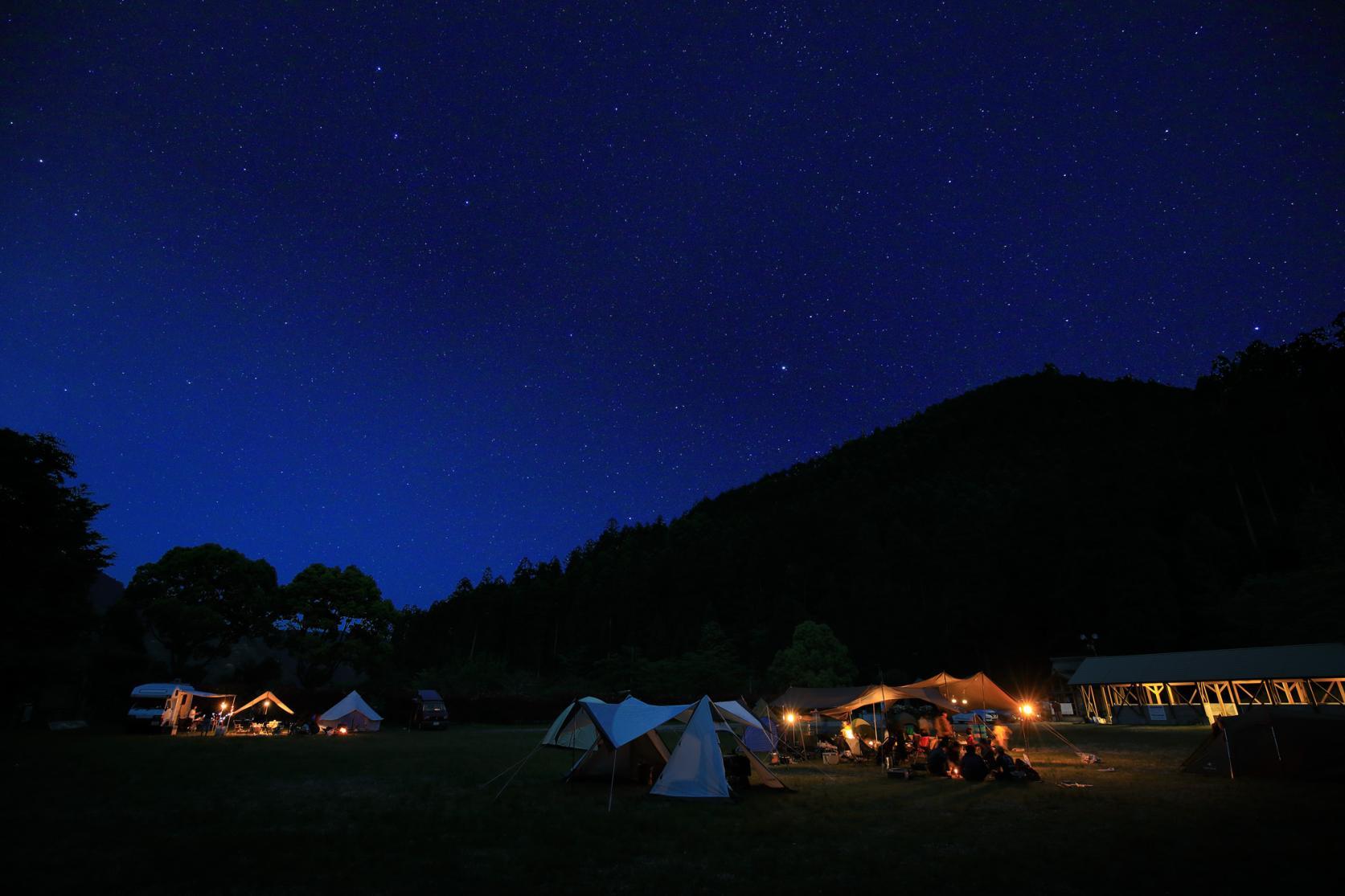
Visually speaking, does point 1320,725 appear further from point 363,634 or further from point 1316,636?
point 363,634

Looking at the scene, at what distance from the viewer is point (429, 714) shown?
135 ft

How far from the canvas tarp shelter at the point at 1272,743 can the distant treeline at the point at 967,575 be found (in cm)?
3325

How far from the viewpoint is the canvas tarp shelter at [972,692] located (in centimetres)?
2327

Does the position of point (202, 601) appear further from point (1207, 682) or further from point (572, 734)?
point (1207, 682)

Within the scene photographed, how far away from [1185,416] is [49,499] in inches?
4024

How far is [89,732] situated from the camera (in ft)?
99.3

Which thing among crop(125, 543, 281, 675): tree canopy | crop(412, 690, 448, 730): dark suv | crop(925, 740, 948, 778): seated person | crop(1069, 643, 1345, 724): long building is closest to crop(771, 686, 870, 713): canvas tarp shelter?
crop(925, 740, 948, 778): seated person

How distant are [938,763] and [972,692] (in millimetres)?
6899

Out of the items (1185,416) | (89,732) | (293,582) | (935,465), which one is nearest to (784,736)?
(89,732)

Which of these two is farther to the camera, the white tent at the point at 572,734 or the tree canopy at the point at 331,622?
the tree canopy at the point at 331,622

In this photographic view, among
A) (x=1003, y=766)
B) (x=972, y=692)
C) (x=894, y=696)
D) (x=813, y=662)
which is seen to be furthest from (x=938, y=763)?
(x=813, y=662)

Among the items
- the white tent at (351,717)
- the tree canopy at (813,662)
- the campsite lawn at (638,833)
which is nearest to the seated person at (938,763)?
the campsite lawn at (638,833)

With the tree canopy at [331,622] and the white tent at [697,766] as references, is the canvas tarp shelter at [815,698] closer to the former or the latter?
the white tent at [697,766]

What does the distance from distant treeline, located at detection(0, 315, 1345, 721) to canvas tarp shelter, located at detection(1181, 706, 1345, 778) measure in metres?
33.2
